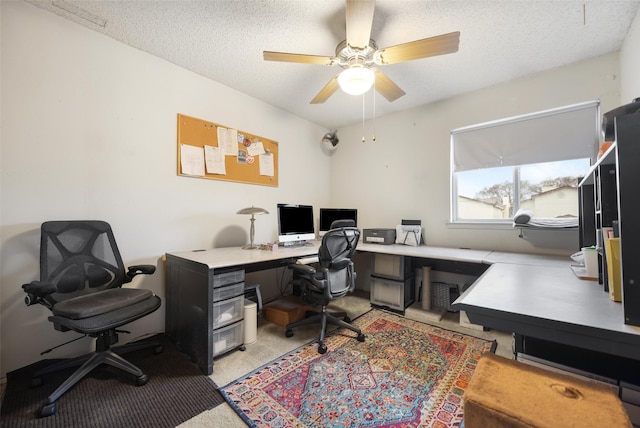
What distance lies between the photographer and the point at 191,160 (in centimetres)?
244

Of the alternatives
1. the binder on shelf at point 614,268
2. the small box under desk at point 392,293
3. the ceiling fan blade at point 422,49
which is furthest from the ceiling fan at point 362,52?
the small box under desk at point 392,293

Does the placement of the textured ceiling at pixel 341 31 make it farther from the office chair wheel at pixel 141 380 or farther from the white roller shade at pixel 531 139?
the office chair wheel at pixel 141 380

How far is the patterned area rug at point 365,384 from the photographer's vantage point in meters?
1.35

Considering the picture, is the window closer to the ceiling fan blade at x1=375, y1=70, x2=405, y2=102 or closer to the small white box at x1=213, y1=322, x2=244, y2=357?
the ceiling fan blade at x1=375, y1=70, x2=405, y2=102

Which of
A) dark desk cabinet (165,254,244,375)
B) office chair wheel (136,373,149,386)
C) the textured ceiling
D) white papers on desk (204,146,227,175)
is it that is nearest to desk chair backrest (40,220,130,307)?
dark desk cabinet (165,254,244,375)

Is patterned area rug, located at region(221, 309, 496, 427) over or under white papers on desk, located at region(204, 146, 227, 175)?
under

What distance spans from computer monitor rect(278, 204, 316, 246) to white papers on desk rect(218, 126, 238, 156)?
0.83 meters

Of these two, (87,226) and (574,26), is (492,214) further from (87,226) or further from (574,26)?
(87,226)

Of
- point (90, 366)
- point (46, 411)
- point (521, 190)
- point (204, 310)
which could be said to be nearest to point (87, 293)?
point (90, 366)

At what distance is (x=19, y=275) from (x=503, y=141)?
4.31 m

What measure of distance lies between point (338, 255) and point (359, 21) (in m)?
1.67

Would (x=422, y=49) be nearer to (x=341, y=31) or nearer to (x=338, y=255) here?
(x=341, y=31)

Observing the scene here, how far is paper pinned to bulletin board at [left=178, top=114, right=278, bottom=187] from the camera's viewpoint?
241 centimetres

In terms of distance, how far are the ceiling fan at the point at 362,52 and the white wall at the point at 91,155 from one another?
48.5 inches
